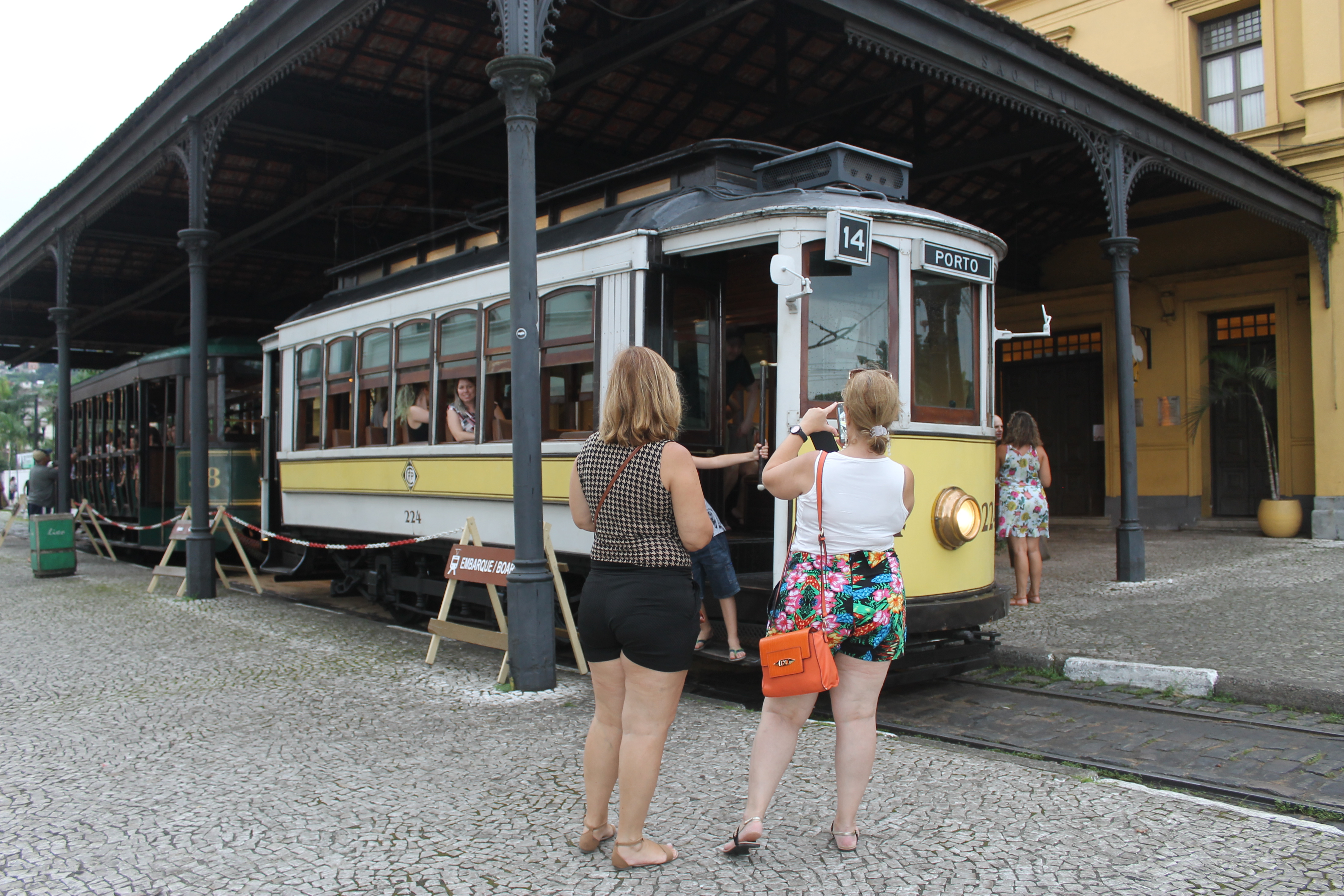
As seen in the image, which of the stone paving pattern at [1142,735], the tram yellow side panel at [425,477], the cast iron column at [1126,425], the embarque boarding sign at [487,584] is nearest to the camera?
the stone paving pattern at [1142,735]

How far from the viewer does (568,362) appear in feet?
22.5

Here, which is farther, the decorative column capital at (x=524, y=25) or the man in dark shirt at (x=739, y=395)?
the man in dark shirt at (x=739, y=395)

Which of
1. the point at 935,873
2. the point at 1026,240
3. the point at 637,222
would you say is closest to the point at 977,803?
the point at 935,873

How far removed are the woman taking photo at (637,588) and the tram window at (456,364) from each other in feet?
14.6

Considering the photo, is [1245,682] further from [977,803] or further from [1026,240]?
[1026,240]

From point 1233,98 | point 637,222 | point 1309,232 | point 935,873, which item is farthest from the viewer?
point 1233,98

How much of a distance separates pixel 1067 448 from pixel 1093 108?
7994 mm

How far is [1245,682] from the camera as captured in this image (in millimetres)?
5801

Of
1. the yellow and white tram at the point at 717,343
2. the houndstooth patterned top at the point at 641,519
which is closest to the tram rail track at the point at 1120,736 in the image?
the yellow and white tram at the point at 717,343

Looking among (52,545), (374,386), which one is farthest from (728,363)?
(52,545)

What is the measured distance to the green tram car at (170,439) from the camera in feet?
43.1

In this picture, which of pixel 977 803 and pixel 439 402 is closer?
pixel 977 803

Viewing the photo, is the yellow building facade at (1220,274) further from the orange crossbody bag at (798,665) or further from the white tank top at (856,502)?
the orange crossbody bag at (798,665)

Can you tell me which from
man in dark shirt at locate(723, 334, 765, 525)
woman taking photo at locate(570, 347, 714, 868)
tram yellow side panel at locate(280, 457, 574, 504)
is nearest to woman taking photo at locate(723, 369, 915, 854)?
woman taking photo at locate(570, 347, 714, 868)
